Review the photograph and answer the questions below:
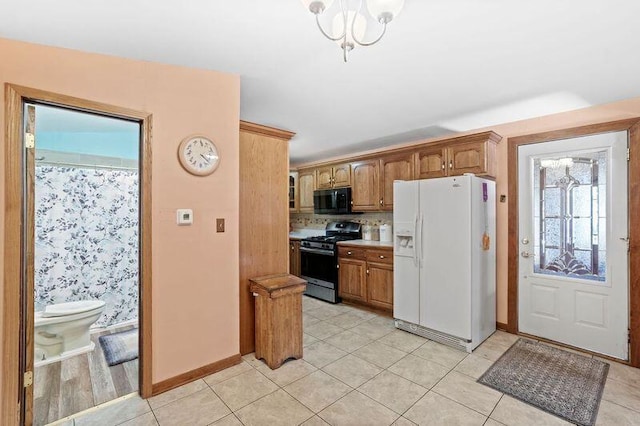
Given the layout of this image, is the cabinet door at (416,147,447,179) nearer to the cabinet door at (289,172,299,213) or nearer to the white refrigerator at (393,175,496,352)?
the white refrigerator at (393,175,496,352)

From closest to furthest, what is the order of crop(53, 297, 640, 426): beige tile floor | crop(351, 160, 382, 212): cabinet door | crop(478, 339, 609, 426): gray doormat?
crop(53, 297, 640, 426): beige tile floor < crop(478, 339, 609, 426): gray doormat < crop(351, 160, 382, 212): cabinet door

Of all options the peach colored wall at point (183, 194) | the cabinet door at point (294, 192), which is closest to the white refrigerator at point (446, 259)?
the peach colored wall at point (183, 194)

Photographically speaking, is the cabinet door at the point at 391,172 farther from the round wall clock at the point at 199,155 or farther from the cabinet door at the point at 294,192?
the round wall clock at the point at 199,155

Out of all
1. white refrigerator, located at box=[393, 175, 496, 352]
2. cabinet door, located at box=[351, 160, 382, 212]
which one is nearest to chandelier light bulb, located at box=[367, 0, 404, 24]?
white refrigerator, located at box=[393, 175, 496, 352]

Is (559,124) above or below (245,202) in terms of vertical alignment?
above

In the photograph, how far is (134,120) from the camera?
201 centimetres

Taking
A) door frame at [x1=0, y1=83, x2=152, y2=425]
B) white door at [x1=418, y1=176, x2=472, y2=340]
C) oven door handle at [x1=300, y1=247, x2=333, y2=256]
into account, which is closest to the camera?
door frame at [x1=0, y1=83, x2=152, y2=425]

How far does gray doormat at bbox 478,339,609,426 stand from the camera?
78.4 inches

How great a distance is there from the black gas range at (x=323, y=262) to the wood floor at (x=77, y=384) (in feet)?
8.13

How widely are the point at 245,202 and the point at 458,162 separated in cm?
238

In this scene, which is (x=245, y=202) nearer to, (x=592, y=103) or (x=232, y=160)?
(x=232, y=160)

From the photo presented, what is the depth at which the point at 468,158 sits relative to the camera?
127 inches

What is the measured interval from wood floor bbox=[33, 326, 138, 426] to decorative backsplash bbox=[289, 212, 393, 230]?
3.47 metres

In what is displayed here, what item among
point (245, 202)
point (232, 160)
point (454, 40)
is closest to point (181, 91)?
point (232, 160)
